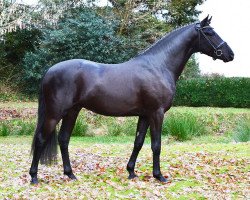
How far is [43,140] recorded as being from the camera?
6555 mm

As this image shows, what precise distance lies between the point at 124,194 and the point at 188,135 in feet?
23.5

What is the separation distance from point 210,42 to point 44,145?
9.20 feet

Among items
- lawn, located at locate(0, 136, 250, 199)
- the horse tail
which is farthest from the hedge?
the horse tail

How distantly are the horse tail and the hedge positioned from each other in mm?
16258

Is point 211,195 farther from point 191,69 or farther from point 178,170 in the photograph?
point 191,69

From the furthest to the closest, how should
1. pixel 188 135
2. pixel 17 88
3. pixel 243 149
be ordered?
pixel 17 88
pixel 188 135
pixel 243 149

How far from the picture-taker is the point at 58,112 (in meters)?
6.47

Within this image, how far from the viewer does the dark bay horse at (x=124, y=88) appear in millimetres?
6527

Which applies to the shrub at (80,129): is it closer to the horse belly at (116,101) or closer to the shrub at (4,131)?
the shrub at (4,131)

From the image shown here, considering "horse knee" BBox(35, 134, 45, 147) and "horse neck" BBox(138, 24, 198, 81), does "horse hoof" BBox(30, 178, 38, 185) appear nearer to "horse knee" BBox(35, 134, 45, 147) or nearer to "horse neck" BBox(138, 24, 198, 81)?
"horse knee" BBox(35, 134, 45, 147)

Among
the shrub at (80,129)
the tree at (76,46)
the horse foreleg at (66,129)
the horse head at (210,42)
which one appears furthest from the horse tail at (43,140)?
the tree at (76,46)

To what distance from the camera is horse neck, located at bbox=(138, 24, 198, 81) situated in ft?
22.6

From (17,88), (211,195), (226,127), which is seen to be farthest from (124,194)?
(17,88)

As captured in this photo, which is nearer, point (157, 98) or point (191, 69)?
point (157, 98)
